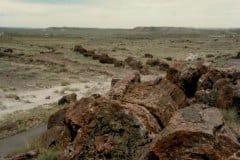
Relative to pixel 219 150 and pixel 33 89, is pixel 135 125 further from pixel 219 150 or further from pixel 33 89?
pixel 33 89

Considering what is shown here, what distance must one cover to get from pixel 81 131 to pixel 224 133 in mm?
3164

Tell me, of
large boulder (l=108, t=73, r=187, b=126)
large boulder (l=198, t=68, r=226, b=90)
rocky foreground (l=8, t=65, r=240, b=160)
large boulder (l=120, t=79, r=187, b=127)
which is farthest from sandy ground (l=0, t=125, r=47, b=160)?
large boulder (l=198, t=68, r=226, b=90)

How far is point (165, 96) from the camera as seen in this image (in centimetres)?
1480

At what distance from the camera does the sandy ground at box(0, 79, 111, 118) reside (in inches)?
1234

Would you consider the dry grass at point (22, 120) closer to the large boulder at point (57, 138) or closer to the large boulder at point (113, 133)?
the large boulder at point (57, 138)

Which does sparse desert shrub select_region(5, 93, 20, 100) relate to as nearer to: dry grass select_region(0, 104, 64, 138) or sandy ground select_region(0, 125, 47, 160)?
dry grass select_region(0, 104, 64, 138)

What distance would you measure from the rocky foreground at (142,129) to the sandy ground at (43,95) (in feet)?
48.2

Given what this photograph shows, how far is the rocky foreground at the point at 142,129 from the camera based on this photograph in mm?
9375

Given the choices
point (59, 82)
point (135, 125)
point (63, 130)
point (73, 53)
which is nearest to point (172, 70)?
point (63, 130)

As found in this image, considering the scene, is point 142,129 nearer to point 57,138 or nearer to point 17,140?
point 57,138

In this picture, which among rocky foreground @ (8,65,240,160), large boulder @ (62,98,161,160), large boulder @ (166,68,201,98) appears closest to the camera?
rocky foreground @ (8,65,240,160)

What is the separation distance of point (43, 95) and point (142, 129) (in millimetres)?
26197

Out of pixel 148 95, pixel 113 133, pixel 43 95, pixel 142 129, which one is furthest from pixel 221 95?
pixel 43 95

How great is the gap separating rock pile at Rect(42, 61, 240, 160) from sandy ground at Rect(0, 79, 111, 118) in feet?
48.5
